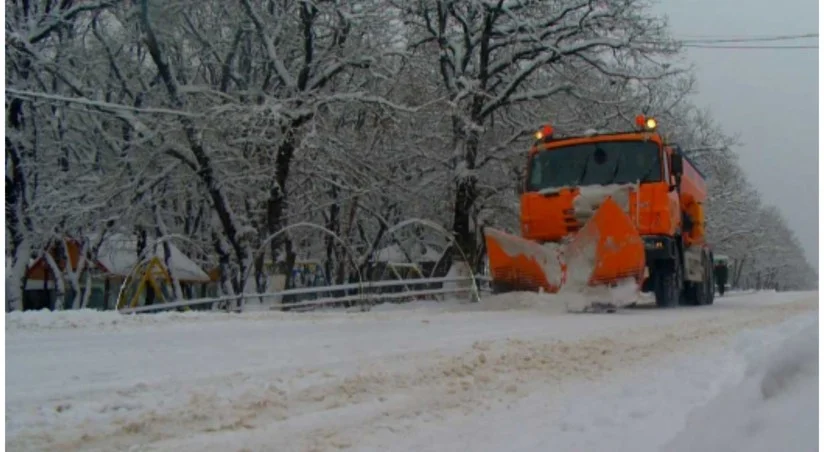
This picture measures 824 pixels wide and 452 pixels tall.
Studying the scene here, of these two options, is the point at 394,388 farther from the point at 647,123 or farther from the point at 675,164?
the point at 675,164

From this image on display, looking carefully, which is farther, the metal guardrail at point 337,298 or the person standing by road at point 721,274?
the person standing by road at point 721,274

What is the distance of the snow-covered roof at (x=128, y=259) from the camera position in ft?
81.5

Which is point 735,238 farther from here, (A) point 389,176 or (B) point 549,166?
(B) point 549,166

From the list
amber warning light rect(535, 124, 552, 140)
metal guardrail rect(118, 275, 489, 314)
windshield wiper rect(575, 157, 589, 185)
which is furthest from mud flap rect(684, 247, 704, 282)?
metal guardrail rect(118, 275, 489, 314)

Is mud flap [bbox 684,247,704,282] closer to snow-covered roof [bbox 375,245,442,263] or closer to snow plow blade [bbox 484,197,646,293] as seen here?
snow plow blade [bbox 484,197,646,293]

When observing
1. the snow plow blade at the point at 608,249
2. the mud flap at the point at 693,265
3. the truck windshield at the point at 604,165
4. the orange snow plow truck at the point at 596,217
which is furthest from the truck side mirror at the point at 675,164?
the mud flap at the point at 693,265

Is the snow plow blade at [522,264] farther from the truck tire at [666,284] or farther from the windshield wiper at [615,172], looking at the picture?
the truck tire at [666,284]

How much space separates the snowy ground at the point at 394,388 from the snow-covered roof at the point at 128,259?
599 inches

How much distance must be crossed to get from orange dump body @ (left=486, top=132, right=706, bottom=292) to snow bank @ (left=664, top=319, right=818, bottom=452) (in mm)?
6545

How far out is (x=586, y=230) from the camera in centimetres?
1386

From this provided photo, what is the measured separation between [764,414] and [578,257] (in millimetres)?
8868

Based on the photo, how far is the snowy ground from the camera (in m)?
4.84

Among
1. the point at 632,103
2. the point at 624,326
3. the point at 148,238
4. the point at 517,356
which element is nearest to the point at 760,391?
the point at 517,356

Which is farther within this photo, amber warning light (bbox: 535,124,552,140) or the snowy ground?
amber warning light (bbox: 535,124,552,140)
